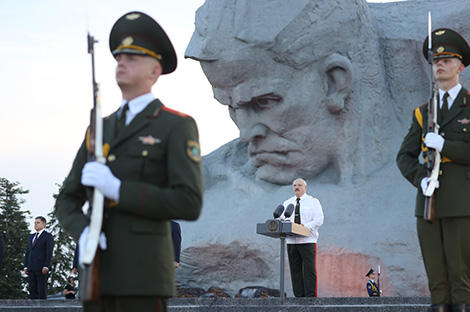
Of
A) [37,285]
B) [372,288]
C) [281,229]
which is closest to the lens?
[281,229]

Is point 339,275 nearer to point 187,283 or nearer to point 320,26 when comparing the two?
point 187,283

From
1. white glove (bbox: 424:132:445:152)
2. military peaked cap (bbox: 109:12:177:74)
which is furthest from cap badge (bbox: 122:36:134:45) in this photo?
white glove (bbox: 424:132:445:152)

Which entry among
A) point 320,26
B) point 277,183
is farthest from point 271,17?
point 277,183

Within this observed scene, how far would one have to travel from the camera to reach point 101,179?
3.57m

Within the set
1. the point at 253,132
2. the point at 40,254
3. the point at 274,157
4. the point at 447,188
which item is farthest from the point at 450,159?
the point at 274,157

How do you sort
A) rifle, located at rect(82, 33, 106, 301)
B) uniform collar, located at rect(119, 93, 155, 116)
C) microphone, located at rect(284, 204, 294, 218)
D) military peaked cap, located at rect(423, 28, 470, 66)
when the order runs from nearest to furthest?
rifle, located at rect(82, 33, 106, 301) < uniform collar, located at rect(119, 93, 155, 116) < military peaked cap, located at rect(423, 28, 470, 66) < microphone, located at rect(284, 204, 294, 218)

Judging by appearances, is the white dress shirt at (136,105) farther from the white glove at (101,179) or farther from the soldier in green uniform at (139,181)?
the white glove at (101,179)

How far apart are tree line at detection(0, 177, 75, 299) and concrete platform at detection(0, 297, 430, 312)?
16312mm

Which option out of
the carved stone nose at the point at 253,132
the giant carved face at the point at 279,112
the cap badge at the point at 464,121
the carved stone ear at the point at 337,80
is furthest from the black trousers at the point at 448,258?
the carved stone nose at the point at 253,132

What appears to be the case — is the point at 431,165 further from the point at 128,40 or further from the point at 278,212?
the point at 278,212

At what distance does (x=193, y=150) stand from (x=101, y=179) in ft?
1.48

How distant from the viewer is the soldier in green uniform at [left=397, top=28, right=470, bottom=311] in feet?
16.1

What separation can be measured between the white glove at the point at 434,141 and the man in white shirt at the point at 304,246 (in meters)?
5.33

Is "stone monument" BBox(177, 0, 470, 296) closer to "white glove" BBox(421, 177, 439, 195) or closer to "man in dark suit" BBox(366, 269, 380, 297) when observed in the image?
"man in dark suit" BBox(366, 269, 380, 297)
